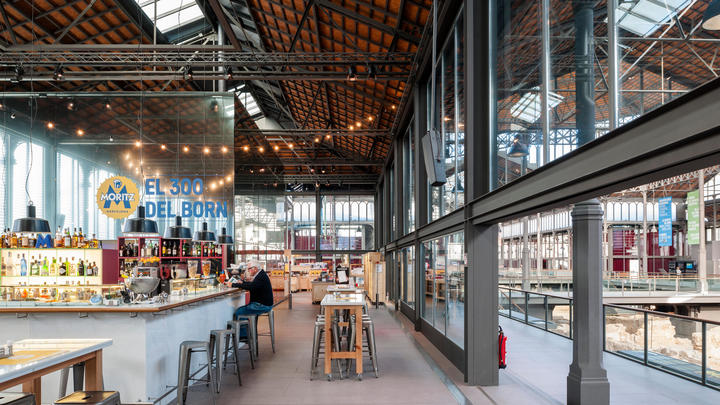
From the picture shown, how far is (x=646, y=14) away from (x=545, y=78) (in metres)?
1.68

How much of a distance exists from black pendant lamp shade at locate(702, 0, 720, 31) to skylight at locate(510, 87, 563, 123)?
190cm

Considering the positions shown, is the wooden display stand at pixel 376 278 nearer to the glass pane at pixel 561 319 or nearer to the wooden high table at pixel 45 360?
the glass pane at pixel 561 319

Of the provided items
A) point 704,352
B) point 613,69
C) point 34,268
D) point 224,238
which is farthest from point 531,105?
point 34,268

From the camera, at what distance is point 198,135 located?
427 inches

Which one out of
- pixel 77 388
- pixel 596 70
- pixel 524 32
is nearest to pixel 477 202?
pixel 524 32

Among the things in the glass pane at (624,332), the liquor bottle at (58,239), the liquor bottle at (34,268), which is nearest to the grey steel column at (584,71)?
the glass pane at (624,332)

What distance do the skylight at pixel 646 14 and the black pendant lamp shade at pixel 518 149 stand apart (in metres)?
1.96

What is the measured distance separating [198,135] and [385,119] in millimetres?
6991

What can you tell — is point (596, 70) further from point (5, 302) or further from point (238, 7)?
point (238, 7)

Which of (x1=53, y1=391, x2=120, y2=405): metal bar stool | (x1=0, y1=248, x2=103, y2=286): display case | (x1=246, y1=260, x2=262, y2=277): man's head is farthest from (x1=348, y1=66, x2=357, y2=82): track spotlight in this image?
(x1=53, y1=391, x2=120, y2=405): metal bar stool

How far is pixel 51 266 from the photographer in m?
9.68

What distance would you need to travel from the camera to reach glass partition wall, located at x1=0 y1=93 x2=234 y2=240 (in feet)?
34.6

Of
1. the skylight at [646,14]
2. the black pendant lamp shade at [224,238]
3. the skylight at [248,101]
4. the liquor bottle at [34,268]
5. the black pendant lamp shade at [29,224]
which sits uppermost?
the skylight at [248,101]

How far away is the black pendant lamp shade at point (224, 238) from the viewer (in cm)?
1084
